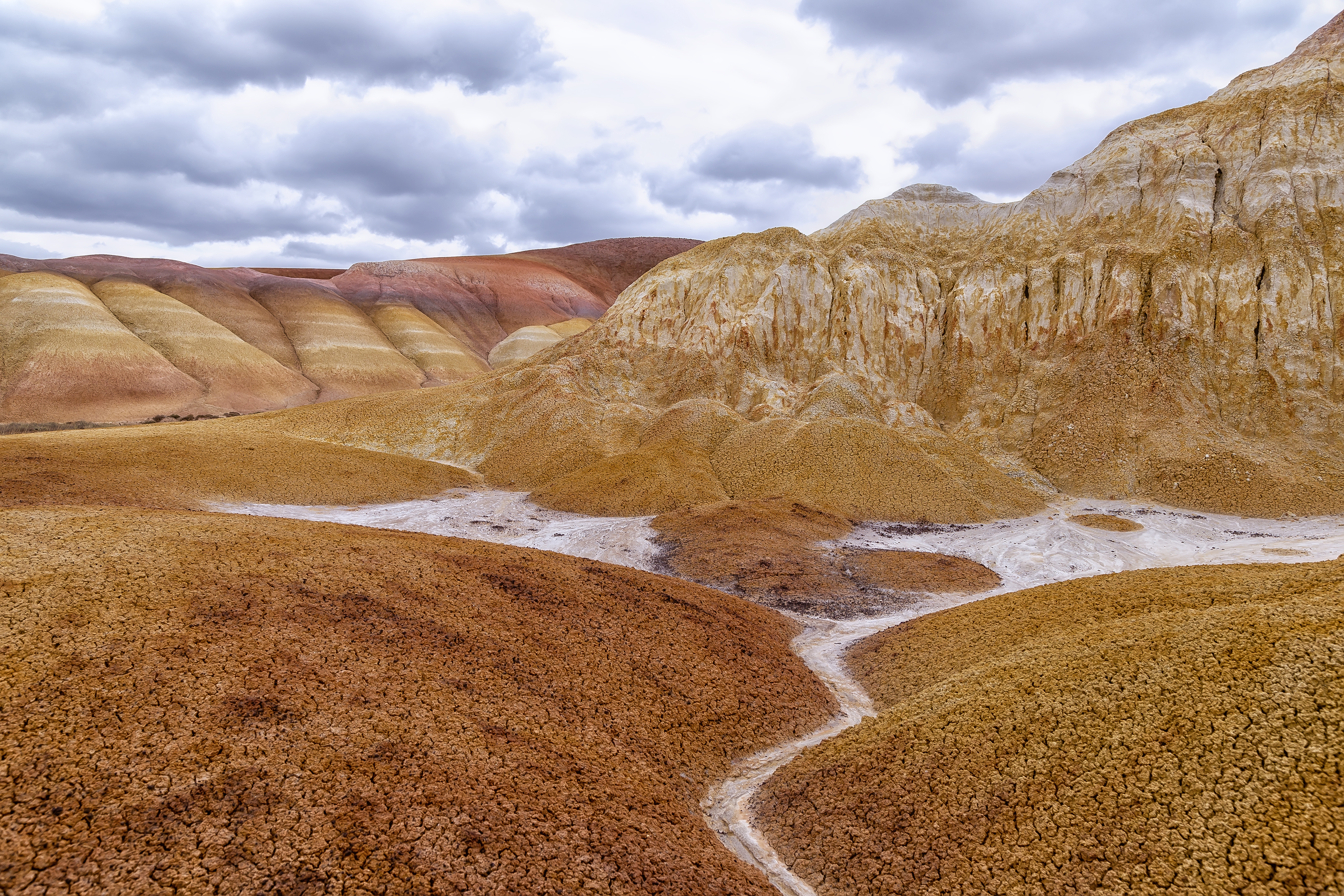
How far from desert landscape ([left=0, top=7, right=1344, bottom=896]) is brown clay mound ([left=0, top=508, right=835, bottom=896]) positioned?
0.06 m

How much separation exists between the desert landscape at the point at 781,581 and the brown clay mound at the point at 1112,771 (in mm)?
47

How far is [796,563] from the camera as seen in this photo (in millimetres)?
22609

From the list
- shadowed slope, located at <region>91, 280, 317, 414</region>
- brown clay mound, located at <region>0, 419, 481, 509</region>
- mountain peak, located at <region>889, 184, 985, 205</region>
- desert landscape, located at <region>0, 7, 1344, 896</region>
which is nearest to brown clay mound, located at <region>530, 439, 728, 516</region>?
desert landscape, located at <region>0, 7, 1344, 896</region>

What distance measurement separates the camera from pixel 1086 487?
33.1m

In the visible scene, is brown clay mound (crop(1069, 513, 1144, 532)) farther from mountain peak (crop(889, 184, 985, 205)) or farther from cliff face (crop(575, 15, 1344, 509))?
mountain peak (crop(889, 184, 985, 205))

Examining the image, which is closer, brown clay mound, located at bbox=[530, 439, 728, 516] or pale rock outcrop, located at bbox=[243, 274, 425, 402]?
brown clay mound, located at bbox=[530, 439, 728, 516]

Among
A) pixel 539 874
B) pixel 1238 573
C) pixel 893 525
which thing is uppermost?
pixel 1238 573

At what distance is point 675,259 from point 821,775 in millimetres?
44784

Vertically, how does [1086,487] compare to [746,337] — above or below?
below

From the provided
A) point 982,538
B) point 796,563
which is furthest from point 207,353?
point 982,538

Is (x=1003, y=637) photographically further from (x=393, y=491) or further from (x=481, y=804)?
(x=393, y=491)

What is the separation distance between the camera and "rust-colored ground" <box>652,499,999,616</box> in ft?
65.7

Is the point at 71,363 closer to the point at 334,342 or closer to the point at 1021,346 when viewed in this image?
the point at 334,342

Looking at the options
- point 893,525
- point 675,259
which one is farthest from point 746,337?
point 893,525
